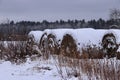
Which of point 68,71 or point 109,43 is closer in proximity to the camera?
point 68,71

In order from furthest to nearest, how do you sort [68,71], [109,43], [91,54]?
[109,43], [91,54], [68,71]

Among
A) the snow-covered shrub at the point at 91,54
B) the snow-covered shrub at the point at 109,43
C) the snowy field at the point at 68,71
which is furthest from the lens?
the snow-covered shrub at the point at 109,43

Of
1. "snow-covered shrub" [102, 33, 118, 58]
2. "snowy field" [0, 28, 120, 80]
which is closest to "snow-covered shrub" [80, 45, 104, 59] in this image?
"snowy field" [0, 28, 120, 80]

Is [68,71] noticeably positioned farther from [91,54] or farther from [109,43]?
[109,43]

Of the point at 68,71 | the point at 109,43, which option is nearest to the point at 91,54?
the point at 68,71

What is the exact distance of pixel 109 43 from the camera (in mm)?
17062

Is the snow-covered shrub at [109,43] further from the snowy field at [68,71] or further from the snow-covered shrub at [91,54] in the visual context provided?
the snow-covered shrub at [91,54]

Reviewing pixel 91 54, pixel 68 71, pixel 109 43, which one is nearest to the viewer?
pixel 68 71

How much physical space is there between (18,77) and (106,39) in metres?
7.93

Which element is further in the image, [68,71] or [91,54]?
[91,54]

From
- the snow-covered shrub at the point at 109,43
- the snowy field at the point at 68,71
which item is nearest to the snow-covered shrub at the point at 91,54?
the snowy field at the point at 68,71

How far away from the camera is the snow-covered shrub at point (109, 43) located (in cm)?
1647

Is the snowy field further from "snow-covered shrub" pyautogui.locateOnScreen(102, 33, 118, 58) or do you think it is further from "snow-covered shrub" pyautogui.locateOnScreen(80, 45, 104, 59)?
Result: "snow-covered shrub" pyautogui.locateOnScreen(80, 45, 104, 59)

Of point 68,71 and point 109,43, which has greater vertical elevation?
point 109,43
